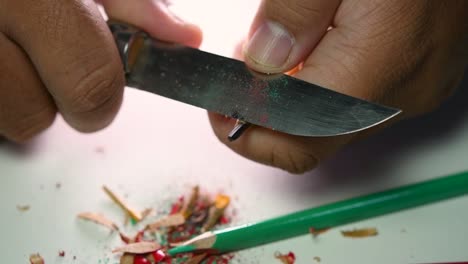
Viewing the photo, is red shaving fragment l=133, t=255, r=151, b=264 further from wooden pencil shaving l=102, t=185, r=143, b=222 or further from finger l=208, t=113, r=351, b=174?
finger l=208, t=113, r=351, b=174

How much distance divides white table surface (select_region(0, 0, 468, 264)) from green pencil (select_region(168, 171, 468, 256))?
0.05 feet

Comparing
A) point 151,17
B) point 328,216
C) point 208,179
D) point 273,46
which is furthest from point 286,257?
point 151,17

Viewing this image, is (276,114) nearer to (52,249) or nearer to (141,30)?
(141,30)

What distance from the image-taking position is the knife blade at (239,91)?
667 millimetres

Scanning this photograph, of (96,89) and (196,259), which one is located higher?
(96,89)

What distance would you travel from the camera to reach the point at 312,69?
2.39ft

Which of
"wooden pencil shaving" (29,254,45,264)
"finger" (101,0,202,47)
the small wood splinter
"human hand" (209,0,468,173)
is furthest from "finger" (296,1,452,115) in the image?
"wooden pencil shaving" (29,254,45,264)

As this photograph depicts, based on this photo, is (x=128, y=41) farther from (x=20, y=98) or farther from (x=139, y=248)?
(x=139, y=248)

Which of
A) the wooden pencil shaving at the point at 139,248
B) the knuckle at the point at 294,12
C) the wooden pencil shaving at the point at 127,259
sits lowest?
A: the wooden pencil shaving at the point at 127,259

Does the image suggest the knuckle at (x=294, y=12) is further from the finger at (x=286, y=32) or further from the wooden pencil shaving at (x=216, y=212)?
the wooden pencil shaving at (x=216, y=212)

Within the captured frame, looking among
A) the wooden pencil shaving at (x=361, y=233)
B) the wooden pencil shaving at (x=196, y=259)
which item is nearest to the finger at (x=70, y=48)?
the wooden pencil shaving at (x=196, y=259)

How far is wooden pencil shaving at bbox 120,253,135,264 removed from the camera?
0.78 meters

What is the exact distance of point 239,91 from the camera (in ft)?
2.38

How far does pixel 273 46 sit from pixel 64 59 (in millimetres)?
281
